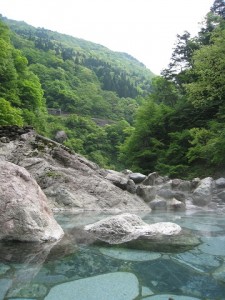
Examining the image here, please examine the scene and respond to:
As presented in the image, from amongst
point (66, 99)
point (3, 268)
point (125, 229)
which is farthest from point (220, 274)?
point (66, 99)

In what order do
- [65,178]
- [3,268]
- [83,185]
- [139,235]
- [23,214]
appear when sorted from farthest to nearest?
[83,185]
[65,178]
[139,235]
[23,214]
[3,268]

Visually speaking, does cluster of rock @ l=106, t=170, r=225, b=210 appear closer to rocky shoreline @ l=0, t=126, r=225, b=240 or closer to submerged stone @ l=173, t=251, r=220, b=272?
rocky shoreline @ l=0, t=126, r=225, b=240

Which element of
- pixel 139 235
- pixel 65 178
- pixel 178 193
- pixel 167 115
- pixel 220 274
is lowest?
pixel 178 193

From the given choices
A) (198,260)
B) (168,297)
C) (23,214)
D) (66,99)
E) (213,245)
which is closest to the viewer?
(168,297)

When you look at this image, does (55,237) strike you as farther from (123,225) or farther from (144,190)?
(144,190)

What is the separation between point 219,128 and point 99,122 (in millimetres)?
43869

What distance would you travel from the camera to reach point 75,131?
156ft

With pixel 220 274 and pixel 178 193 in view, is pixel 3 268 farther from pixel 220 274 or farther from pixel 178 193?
pixel 178 193

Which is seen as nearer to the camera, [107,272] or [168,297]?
[168,297]

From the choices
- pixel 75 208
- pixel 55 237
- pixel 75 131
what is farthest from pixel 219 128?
pixel 75 131

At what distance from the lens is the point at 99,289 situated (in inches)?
114

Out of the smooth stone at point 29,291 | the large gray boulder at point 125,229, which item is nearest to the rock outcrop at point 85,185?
the large gray boulder at point 125,229

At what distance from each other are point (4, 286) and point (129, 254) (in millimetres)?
1779

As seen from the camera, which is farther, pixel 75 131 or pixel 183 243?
pixel 75 131
